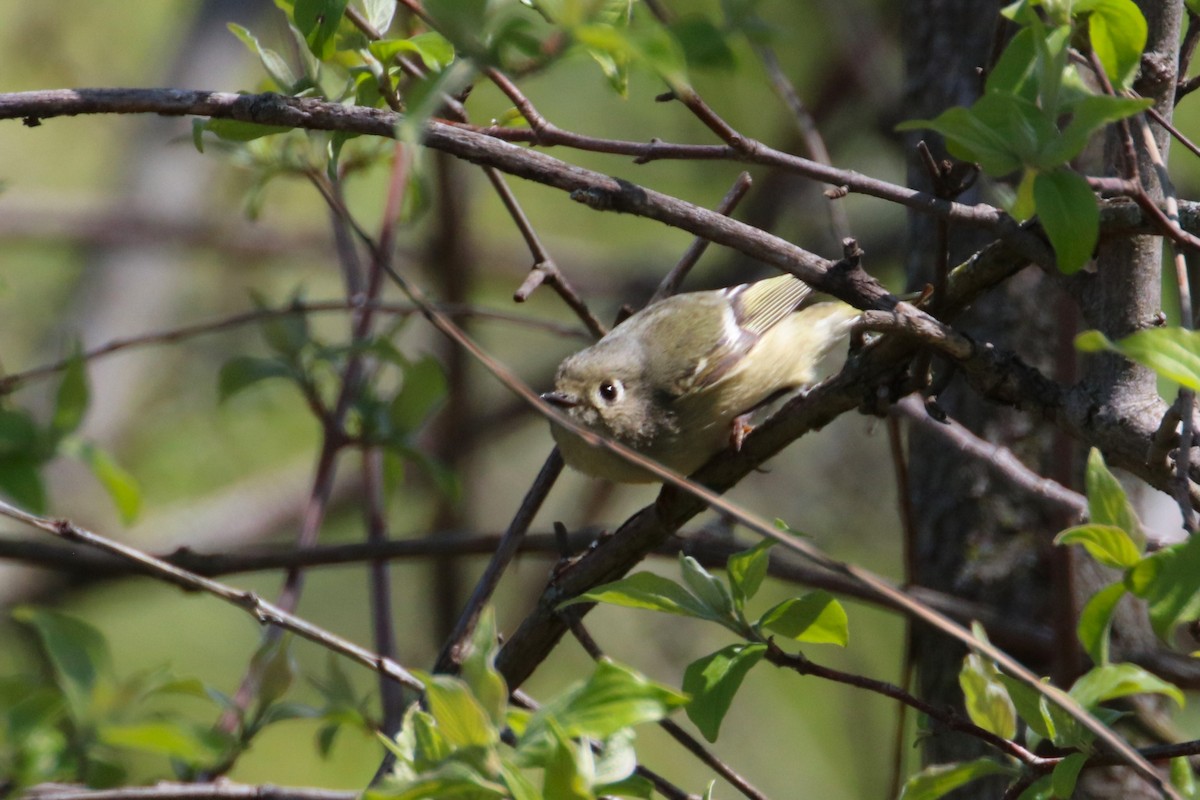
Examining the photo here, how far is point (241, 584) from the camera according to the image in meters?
6.11

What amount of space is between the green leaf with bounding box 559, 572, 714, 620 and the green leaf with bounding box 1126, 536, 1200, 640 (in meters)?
0.50

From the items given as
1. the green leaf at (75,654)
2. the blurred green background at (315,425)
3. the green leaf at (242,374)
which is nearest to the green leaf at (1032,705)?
the green leaf at (75,654)

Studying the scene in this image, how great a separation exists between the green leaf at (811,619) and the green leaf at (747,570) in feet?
0.14

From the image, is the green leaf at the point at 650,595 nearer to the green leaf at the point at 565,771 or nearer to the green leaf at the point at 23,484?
the green leaf at the point at 565,771

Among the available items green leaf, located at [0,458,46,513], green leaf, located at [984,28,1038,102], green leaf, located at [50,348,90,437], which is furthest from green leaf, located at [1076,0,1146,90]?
green leaf, located at [0,458,46,513]

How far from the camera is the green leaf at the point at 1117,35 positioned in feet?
4.13

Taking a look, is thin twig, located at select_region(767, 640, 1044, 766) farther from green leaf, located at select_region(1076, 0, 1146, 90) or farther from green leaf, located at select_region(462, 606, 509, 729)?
green leaf, located at select_region(1076, 0, 1146, 90)

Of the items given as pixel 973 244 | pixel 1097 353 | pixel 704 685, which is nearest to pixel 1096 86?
pixel 973 244

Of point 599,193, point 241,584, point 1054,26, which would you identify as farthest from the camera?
point 241,584

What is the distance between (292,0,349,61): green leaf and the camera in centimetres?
146

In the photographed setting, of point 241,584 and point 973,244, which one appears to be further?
point 241,584

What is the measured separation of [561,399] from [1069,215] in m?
1.65

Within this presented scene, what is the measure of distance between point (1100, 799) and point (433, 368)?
5.32 ft

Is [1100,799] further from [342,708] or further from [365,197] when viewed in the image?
[365,197]
